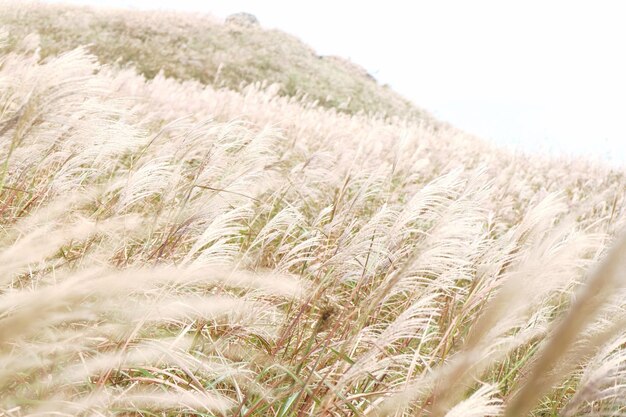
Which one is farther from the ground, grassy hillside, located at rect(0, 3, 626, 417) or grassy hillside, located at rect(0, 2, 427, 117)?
grassy hillside, located at rect(0, 2, 427, 117)

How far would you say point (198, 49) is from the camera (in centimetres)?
2322

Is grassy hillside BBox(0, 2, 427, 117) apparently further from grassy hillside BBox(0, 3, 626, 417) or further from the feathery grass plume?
the feathery grass plume

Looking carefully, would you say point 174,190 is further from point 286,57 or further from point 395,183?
point 286,57

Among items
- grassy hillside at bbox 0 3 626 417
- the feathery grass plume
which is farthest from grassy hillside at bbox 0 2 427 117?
the feathery grass plume

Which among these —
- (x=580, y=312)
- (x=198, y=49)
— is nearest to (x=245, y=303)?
(x=580, y=312)

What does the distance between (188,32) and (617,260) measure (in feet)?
89.5

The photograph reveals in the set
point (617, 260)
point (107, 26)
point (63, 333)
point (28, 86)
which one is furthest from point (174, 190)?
point (107, 26)

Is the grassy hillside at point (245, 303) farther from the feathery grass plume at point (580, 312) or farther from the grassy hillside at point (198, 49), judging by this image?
the grassy hillside at point (198, 49)

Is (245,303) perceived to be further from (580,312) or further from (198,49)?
(198,49)

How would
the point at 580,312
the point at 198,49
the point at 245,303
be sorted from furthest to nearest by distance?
1. the point at 198,49
2. the point at 245,303
3. the point at 580,312

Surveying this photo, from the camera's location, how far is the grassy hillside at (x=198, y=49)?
19.6 m

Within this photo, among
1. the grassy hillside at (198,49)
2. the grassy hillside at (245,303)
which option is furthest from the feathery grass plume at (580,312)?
the grassy hillside at (198,49)

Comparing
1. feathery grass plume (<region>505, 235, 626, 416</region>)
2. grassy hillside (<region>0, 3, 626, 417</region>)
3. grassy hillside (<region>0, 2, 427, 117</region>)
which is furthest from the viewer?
grassy hillside (<region>0, 2, 427, 117</region>)

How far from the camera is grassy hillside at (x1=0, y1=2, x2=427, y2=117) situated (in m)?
19.6
